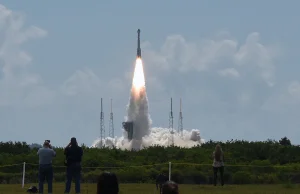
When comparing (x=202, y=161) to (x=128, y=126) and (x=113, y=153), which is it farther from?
(x=128, y=126)

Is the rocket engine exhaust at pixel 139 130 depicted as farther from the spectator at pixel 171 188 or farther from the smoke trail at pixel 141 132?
the spectator at pixel 171 188

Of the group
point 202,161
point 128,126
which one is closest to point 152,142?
point 128,126

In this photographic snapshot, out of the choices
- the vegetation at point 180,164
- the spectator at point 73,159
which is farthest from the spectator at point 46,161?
→ the vegetation at point 180,164

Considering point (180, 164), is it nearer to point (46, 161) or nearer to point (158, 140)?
point (46, 161)

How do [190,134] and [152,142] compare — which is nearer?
[152,142]

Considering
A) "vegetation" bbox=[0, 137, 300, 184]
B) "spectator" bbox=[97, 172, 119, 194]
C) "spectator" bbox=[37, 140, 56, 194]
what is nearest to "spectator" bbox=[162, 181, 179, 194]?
"spectator" bbox=[97, 172, 119, 194]

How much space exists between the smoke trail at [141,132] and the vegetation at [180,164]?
48.6 ft

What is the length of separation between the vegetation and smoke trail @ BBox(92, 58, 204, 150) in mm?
14800

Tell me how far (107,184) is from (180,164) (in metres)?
35.9

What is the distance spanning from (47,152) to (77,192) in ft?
6.11

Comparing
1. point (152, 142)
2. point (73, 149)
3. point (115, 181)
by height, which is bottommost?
point (115, 181)

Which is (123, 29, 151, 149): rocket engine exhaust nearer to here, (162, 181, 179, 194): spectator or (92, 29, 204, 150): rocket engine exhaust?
(92, 29, 204, 150): rocket engine exhaust

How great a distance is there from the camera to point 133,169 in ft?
141

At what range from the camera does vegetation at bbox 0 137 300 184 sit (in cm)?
4091
